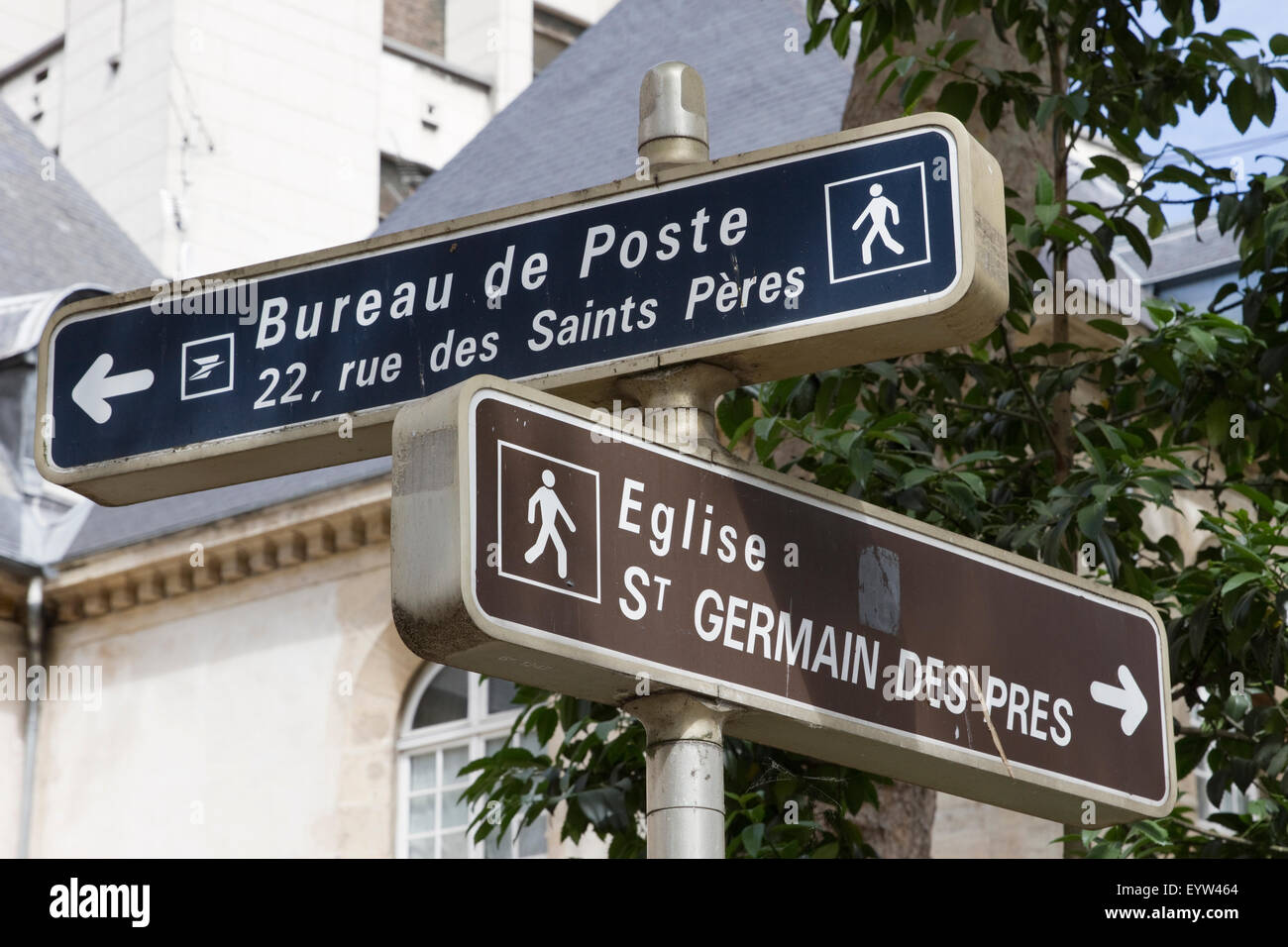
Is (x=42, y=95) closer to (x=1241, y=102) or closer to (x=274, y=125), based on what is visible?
(x=274, y=125)

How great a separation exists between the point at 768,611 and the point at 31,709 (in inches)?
709

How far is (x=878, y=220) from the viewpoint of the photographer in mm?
2994

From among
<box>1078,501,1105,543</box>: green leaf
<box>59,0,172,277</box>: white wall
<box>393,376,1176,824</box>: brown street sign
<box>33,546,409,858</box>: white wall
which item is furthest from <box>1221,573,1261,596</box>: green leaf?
<box>59,0,172,277</box>: white wall

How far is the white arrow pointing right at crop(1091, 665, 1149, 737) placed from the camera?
11.0 feet

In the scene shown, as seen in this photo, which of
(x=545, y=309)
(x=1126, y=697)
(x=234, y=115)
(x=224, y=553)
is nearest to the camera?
(x=545, y=309)

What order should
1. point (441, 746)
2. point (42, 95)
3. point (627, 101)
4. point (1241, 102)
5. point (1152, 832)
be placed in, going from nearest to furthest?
point (1152, 832) < point (1241, 102) < point (441, 746) < point (627, 101) < point (42, 95)

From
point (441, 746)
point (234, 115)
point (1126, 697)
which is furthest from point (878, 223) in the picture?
point (234, 115)

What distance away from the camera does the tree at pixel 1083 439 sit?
6219mm

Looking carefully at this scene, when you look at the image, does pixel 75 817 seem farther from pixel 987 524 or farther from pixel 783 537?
pixel 783 537
